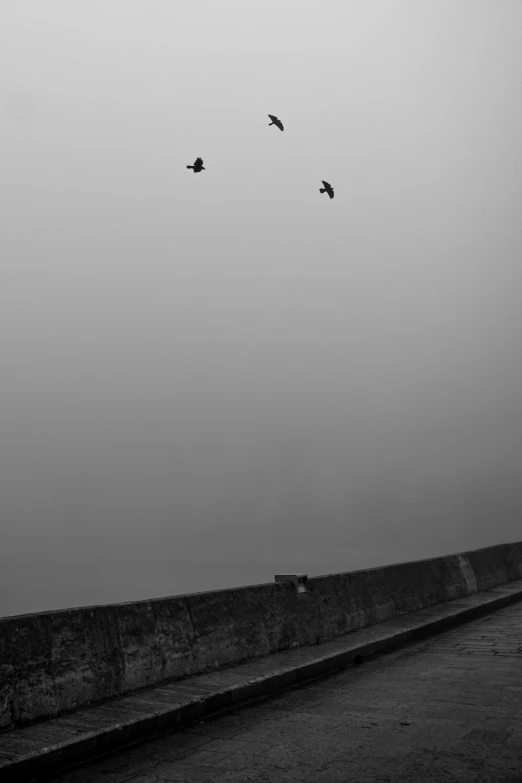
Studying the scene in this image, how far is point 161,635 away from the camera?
6809mm

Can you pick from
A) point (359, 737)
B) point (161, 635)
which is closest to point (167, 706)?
point (161, 635)

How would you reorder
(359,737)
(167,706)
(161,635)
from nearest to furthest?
(359,737)
(167,706)
(161,635)

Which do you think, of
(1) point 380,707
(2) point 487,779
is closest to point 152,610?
(1) point 380,707

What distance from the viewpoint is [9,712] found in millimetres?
5195

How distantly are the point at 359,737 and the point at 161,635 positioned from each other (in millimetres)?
2403

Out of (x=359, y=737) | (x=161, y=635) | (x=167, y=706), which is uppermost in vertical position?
(x=161, y=635)

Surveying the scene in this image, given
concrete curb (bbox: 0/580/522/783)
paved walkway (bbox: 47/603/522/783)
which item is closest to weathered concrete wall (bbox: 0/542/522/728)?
concrete curb (bbox: 0/580/522/783)

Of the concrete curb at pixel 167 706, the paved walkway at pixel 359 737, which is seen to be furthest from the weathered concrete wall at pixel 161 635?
the paved walkway at pixel 359 737

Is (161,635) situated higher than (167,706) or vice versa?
(161,635)

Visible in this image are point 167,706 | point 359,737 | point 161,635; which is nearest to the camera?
point 359,737

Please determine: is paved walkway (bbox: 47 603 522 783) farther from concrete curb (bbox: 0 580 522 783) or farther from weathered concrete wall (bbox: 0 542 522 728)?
weathered concrete wall (bbox: 0 542 522 728)

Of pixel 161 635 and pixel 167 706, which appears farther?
pixel 161 635

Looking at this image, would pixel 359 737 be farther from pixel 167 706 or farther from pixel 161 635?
pixel 161 635

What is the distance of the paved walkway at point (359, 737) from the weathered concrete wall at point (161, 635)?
34.1 inches
